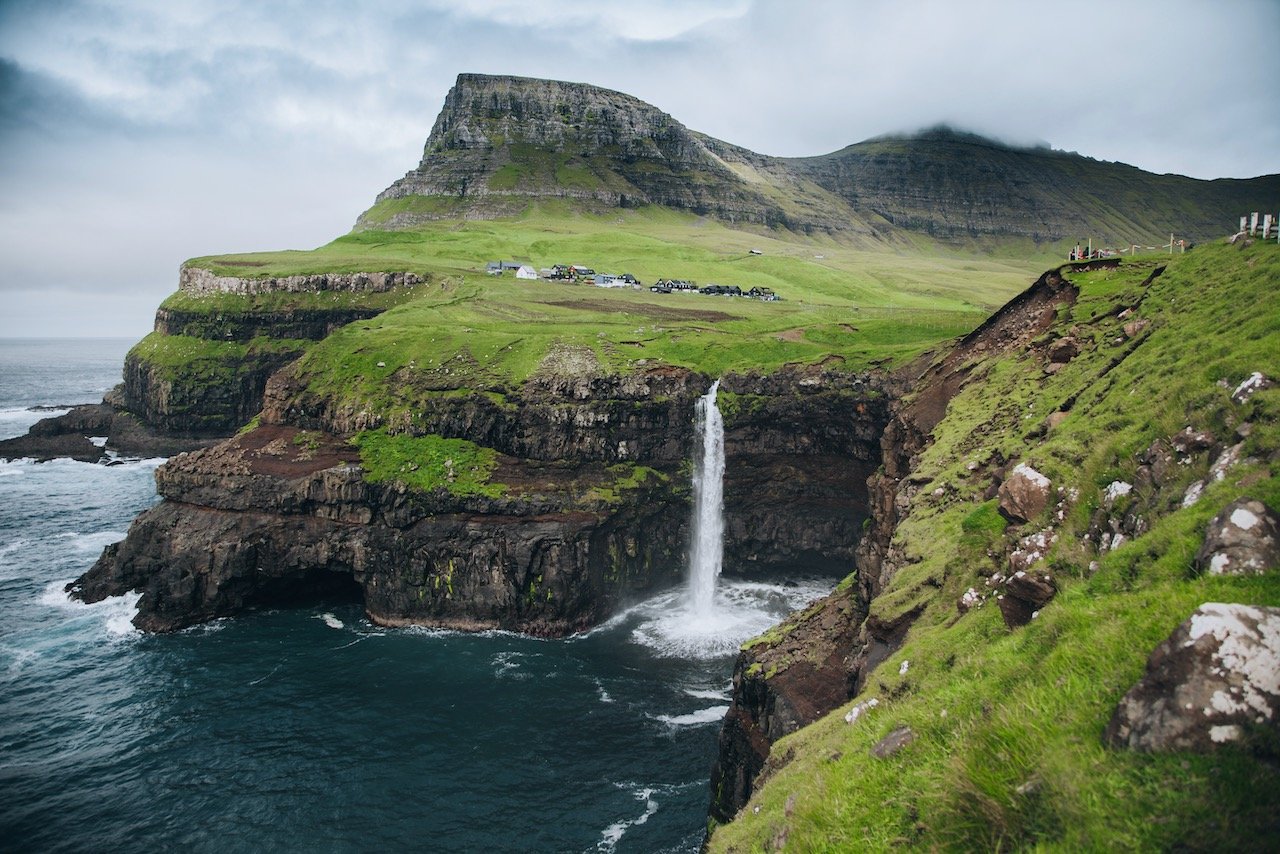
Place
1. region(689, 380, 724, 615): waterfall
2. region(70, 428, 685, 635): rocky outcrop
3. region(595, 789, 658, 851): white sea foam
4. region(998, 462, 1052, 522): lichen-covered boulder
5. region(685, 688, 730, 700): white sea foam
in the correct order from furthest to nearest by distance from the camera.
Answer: region(689, 380, 724, 615): waterfall < region(70, 428, 685, 635): rocky outcrop < region(685, 688, 730, 700): white sea foam < region(595, 789, 658, 851): white sea foam < region(998, 462, 1052, 522): lichen-covered boulder

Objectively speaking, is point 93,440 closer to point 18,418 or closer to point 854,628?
point 18,418

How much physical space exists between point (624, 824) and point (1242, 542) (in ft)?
103

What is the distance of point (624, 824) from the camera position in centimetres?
3509

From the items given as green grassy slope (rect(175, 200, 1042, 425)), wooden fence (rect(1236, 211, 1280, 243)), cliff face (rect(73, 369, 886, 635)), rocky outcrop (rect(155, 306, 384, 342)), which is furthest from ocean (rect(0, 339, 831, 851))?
rocky outcrop (rect(155, 306, 384, 342))

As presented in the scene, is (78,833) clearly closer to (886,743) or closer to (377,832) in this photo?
(377,832)

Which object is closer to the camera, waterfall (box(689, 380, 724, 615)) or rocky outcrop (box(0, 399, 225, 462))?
waterfall (box(689, 380, 724, 615))

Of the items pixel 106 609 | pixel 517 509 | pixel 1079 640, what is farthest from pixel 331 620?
pixel 1079 640

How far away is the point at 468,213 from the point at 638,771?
166 meters

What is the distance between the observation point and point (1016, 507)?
62.0ft

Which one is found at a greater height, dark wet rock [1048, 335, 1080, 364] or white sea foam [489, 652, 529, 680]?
dark wet rock [1048, 335, 1080, 364]

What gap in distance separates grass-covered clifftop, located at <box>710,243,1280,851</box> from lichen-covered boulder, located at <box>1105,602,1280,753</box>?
19cm

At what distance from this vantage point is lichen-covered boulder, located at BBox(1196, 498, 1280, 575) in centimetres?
966

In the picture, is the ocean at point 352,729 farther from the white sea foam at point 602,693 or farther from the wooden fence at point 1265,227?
the wooden fence at point 1265,227

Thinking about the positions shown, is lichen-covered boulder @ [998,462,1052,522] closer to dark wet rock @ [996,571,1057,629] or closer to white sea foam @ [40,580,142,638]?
dark wet rock @ [996,571,1057,629]
